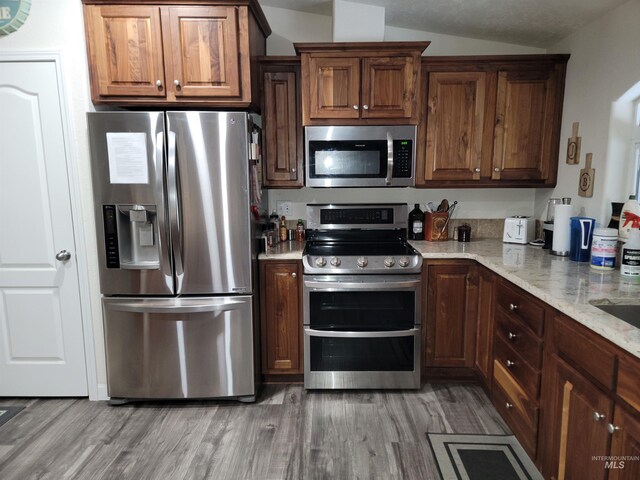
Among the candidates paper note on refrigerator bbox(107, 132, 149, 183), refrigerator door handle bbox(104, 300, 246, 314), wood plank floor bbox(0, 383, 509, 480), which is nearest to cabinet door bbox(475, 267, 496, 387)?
wood plank floor bbox(0, 383, 509, 480)

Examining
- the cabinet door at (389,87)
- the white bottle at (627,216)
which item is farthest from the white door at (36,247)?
the white bottle at (627,216)

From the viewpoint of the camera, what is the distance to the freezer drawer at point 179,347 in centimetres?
239

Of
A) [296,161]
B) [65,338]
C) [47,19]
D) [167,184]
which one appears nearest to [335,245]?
[296,161]

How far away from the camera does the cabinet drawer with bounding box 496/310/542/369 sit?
178 cm

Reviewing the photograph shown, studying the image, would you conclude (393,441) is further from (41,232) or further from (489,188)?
(41,232)

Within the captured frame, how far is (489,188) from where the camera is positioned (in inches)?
119

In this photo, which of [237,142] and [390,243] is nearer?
[237,142]

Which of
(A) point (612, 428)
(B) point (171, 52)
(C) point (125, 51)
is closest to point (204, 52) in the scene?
(B) point (171, 52)

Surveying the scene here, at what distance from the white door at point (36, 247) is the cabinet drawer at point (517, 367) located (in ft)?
8.37

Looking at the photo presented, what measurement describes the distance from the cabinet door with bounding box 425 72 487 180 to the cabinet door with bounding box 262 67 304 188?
0.92 metres

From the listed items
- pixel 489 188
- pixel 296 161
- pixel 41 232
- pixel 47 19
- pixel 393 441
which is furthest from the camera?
pixel 489 188

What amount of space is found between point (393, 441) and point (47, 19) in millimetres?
3074

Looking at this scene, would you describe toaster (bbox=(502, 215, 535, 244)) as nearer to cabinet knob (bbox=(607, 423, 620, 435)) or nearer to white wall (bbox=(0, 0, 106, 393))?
cabinet knob (bbox=(607, 423, 620, 435))

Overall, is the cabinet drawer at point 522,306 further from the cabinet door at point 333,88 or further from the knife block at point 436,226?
the cabinet door at point 333,88
